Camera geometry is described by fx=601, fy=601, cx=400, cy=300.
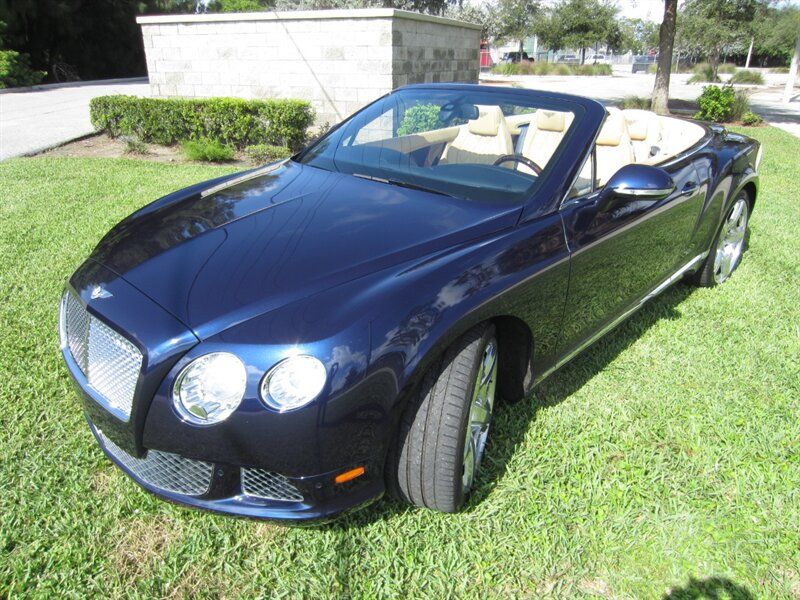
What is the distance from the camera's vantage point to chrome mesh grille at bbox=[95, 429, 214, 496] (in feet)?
6.11

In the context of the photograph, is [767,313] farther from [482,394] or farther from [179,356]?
[179,356]

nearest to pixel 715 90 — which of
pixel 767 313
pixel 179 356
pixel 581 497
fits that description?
pixel 767 313

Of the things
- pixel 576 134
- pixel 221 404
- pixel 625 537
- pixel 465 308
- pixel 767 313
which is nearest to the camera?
pixel 221 404

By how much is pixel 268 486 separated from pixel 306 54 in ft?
32.4

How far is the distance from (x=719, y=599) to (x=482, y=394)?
1.05m

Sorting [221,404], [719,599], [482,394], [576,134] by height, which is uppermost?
[576,134]

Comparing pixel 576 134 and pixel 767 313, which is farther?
pixel 767 313

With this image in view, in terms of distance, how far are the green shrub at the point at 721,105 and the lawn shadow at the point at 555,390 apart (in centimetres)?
1168

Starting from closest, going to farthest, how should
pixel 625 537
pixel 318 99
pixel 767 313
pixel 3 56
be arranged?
pixel 625 537, pixel 767 313, pixel 318 99, pixel 3 56

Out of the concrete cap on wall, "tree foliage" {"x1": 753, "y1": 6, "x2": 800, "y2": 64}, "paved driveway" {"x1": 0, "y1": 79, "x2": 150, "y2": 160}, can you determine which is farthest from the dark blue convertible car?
"tree foliage" {"x1": 753, "y1": 6, "x2": 800, "y2": 64}

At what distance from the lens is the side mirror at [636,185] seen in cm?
261

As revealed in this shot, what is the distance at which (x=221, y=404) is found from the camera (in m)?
1.75

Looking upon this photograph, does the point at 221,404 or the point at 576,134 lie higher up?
the point at 576,134

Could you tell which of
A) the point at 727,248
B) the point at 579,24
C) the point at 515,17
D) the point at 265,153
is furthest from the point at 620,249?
the point at 515,17
